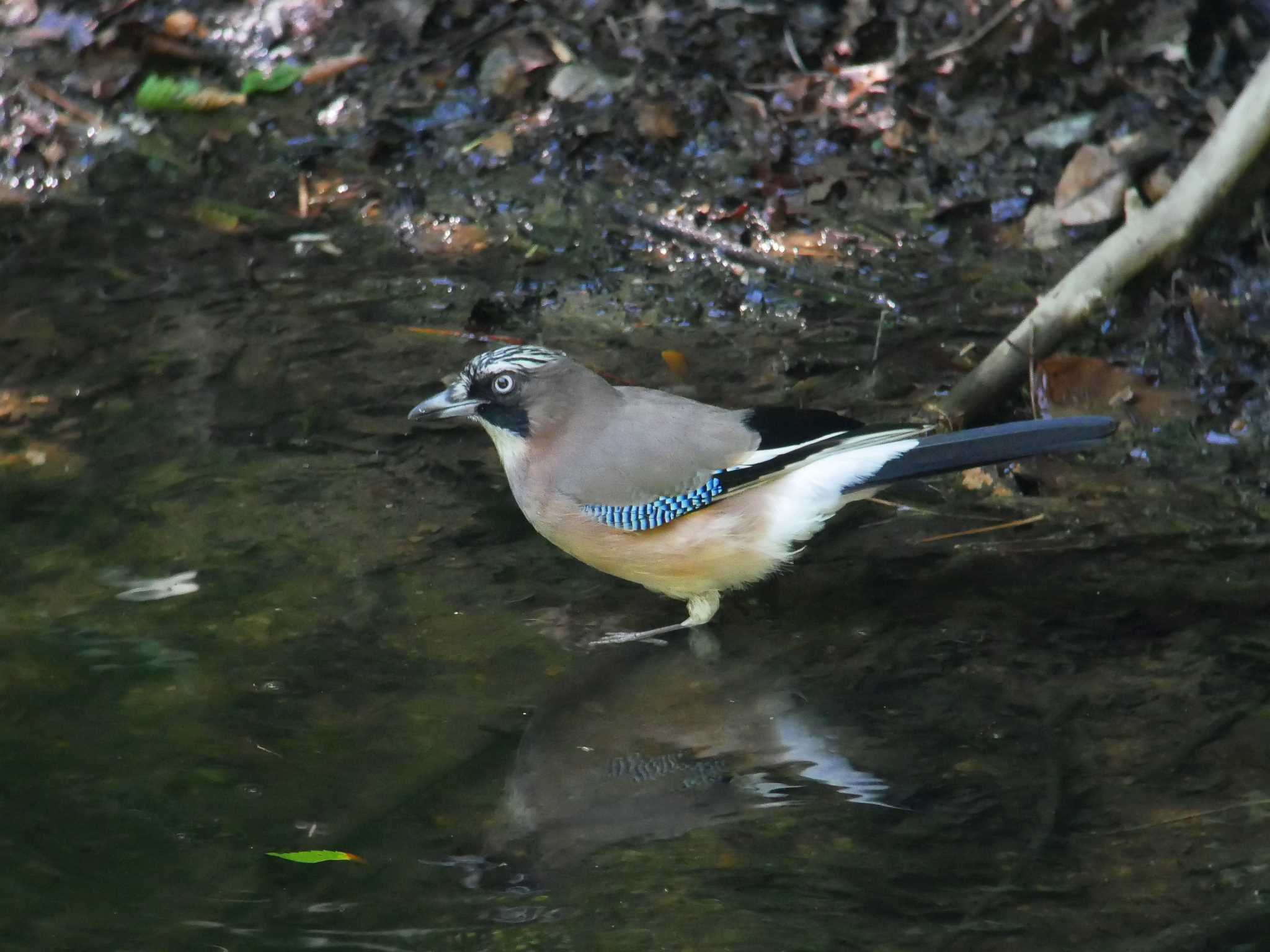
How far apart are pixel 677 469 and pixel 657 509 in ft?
0.50

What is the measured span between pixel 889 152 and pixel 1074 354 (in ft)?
6.47

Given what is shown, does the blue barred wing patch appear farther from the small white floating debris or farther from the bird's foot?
the small white floating debris

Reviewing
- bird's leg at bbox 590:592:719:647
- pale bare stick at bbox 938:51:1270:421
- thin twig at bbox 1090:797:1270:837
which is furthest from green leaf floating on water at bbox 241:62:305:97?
thin twig at bbox 1090:797:1270:837

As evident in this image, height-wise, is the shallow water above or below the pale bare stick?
below

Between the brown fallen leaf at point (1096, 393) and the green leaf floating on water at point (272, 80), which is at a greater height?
the green leaf floating on water at point (272, 80)

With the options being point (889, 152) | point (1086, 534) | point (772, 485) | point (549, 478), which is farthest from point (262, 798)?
point (889, 152)

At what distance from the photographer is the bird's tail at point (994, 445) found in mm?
4578

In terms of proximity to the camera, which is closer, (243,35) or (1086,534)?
(1086,534)

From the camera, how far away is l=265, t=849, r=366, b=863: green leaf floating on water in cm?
371

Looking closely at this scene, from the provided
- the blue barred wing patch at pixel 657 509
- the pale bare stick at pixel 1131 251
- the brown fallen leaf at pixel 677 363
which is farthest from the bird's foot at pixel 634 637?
the brown fallen leaf at pixel 677 363

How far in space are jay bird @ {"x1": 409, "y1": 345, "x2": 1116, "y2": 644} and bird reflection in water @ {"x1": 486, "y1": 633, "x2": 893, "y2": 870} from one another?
337 mm

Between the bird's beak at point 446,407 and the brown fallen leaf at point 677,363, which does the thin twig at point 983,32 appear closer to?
the brown fallen leaf at point 677,363

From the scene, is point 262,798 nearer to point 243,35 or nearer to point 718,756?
point 718,756

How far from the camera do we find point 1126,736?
412cm
